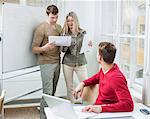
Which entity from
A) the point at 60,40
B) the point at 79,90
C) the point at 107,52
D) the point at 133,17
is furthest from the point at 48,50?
the point at 107,52

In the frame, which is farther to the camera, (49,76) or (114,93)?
A: (49,76)

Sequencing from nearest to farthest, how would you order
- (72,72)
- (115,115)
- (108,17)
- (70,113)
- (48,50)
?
(70,113) < (115,115) < (48,50) < (72,72) < (108,17)

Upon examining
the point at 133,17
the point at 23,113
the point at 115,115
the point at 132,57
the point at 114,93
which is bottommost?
the point at 23,113

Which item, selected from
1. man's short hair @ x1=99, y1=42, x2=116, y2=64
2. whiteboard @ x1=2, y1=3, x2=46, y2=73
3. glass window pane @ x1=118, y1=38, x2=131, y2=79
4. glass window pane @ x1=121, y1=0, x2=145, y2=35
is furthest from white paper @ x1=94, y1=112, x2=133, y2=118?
whiteboard @ x1=2, y1=3, x2=46, y2=73

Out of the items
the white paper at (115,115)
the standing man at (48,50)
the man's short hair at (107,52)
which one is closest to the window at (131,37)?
the man's short hair at (107,52)

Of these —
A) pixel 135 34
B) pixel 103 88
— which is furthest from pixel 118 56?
pixel 103 88

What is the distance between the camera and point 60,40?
9.55ft

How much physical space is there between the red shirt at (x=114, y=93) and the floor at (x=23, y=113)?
1941mm

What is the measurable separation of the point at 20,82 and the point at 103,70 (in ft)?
6.60

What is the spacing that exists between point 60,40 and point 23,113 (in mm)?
1573

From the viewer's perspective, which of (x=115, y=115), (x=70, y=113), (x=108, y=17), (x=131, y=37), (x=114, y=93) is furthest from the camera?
(x=108, y=17)

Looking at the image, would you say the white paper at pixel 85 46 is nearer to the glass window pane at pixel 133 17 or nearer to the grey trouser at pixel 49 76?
the grey trouser at pixel 49 76

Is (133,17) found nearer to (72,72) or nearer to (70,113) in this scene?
(72,72)

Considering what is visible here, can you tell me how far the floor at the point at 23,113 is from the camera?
3.72 meters
